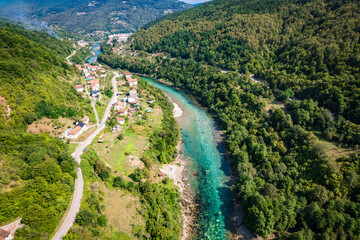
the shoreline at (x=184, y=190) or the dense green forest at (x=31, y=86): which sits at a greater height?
the dense green forest at (x=31, y=86)

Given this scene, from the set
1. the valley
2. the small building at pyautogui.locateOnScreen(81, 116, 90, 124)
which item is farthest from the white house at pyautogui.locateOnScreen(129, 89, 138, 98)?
the small building at pyautogui.locateOnScreen(81, 116, 90, 124)

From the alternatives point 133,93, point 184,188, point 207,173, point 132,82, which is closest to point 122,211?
point 184,188

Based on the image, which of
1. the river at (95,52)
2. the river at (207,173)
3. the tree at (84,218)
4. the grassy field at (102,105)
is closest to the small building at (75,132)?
the grassy field at (102,105)

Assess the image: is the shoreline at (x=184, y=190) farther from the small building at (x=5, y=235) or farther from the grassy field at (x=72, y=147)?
the small building at (x=5, y=235)

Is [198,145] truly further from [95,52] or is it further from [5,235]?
[95,52]

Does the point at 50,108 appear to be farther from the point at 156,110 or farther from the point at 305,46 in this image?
the point at 305,46

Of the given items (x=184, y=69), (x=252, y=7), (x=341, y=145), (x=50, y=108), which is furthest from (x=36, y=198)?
(x=252, y=7)
